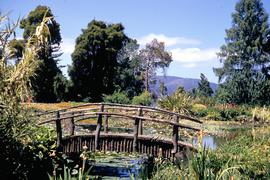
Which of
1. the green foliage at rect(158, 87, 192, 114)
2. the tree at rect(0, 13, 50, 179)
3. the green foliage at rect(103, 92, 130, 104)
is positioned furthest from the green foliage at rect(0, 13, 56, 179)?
the green foliage at rect(103, 92, 130, 104)

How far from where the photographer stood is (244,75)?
43844 mm

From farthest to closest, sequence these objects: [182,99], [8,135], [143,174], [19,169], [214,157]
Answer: [182,99] < [214,157] < [19,169] < [8,135] < [143,174]

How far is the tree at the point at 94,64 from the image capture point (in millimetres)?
37812

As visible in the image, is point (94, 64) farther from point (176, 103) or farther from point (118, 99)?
point (176, 103)

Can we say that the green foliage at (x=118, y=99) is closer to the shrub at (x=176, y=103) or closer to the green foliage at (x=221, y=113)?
the green foliage at (x=221, y=113)

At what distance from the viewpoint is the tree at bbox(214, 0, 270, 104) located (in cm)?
4312

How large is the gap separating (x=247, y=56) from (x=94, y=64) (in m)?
16.8

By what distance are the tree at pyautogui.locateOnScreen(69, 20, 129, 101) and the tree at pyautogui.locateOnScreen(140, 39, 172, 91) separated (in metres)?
12.0

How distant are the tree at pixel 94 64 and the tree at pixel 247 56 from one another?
42.9 feet

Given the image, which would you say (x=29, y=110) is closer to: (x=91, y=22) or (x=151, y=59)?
(x=91, y=22)

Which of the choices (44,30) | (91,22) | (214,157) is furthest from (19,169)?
(91,22)

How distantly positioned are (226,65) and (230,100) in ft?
14.0

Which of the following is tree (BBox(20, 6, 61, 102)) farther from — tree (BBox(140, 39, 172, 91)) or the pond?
the pond

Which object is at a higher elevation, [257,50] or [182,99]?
[257,50]
